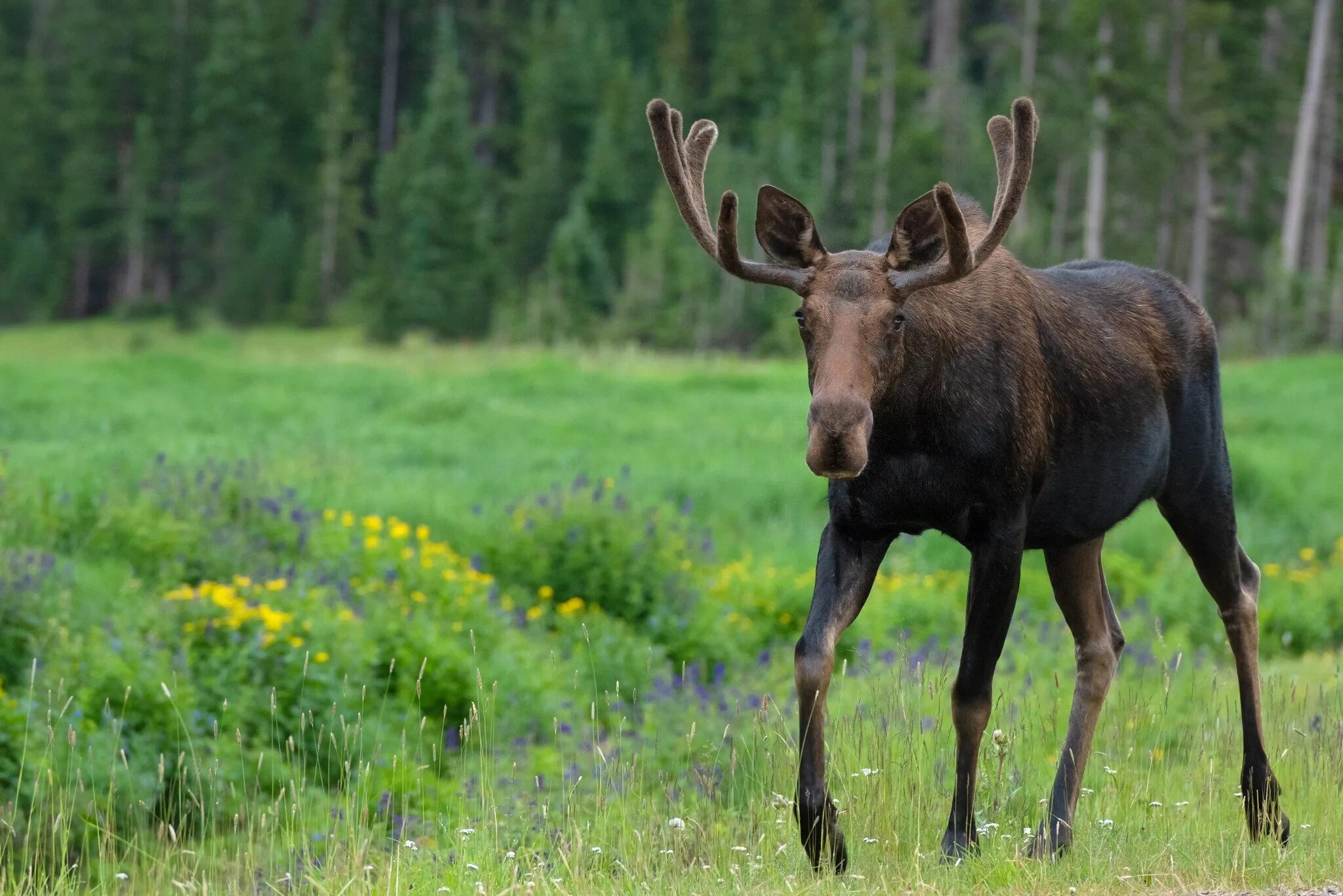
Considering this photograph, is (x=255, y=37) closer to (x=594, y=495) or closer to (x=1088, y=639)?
(x=594, y=495)

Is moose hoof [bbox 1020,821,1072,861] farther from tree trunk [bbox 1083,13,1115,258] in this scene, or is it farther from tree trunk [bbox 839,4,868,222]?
tree trunk [bbox 839,4,868,222]

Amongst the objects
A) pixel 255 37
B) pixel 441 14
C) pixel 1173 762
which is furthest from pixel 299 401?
pixel 441 14

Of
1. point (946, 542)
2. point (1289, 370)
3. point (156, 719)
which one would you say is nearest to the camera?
point (156, 719)

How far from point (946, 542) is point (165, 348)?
31.5 metres

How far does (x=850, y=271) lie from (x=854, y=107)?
4253cm

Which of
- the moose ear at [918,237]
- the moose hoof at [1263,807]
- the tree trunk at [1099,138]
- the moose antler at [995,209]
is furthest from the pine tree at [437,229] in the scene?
the moose ear at [918,237]

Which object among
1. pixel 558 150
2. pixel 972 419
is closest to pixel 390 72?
pixel 558 150

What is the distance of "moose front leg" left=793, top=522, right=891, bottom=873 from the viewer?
183 inches

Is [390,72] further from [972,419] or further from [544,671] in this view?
[972,419]

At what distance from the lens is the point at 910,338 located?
4730 millimetres

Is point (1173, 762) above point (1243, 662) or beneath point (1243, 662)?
beneath

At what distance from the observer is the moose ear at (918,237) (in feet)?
15.4

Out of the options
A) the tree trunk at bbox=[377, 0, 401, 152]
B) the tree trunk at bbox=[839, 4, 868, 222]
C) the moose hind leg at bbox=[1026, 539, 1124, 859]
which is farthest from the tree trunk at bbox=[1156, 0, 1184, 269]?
the moose hind leg at bbox=[1026, 539, 1124, 859]

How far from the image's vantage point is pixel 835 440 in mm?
4188
